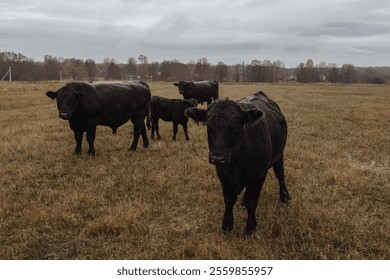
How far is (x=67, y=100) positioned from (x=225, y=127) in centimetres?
544

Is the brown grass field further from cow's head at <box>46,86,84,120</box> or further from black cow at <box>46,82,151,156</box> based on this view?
cow's head at <box>46,86,84,120</box>

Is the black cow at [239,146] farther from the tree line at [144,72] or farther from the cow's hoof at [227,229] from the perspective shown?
the tree line at [144,72]

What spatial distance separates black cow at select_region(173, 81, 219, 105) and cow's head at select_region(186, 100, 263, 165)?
14.3m

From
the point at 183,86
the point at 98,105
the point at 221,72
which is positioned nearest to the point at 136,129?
the point at 98,105

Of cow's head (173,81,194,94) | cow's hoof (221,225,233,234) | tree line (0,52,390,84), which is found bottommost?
cow's hoof (221,225,233,234)

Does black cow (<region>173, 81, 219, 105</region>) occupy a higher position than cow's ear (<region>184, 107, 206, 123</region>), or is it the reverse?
black cow (<region>173, 81, 219, 105</region>)

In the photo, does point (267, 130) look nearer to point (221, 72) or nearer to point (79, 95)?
point (79, 95)

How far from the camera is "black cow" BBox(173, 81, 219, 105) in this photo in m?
18.2

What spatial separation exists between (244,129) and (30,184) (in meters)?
→ 4.87

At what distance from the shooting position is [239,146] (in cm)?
410

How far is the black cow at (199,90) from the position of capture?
59.6 ft

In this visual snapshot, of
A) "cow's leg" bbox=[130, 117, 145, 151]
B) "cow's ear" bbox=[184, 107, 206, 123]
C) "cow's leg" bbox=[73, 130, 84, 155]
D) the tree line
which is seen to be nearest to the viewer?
"cow's ear" bbox=[184, 107, 206, 123]

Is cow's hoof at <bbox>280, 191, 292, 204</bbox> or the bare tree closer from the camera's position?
cow's hoof at <bbox>280, 191, 292, 204</bbox>

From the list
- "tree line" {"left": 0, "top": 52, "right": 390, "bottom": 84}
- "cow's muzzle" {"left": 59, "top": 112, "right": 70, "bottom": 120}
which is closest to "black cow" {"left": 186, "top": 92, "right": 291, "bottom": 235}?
"cow's muzzle" {"left": 59, "top": 112, "right": 70, "bottom": 120}
